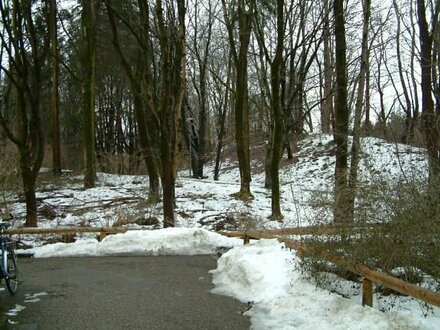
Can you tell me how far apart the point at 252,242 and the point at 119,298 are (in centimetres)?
547

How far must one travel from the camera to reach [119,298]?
904cm

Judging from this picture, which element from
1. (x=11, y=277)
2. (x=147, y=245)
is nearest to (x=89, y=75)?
(x=147, y=245)

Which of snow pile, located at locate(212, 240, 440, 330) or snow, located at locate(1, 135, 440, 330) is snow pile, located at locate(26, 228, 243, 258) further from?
snow pile, located at locate(212, 240, 440, 330)

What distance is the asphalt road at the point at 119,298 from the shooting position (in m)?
7.42

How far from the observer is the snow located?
6.90m

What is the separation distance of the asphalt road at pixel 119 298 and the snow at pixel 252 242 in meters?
0.41

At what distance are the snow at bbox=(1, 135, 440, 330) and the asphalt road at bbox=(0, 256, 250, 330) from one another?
0.41 metres

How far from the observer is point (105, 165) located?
32156 millimetres

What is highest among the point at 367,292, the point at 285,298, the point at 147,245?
the point at 367,292

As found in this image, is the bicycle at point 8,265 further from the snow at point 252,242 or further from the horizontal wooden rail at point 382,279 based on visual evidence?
the horizontal wooden rail at point 382,279

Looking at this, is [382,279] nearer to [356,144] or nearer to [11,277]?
[11,277]

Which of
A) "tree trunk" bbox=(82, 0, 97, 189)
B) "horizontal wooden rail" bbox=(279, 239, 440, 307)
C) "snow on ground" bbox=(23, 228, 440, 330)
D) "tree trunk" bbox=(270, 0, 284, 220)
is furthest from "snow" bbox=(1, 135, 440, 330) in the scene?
"tree trunk" bbox=(82, 0, 97, 189)

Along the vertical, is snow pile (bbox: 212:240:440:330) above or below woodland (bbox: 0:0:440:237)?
below

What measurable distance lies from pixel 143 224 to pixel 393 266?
1264cm
